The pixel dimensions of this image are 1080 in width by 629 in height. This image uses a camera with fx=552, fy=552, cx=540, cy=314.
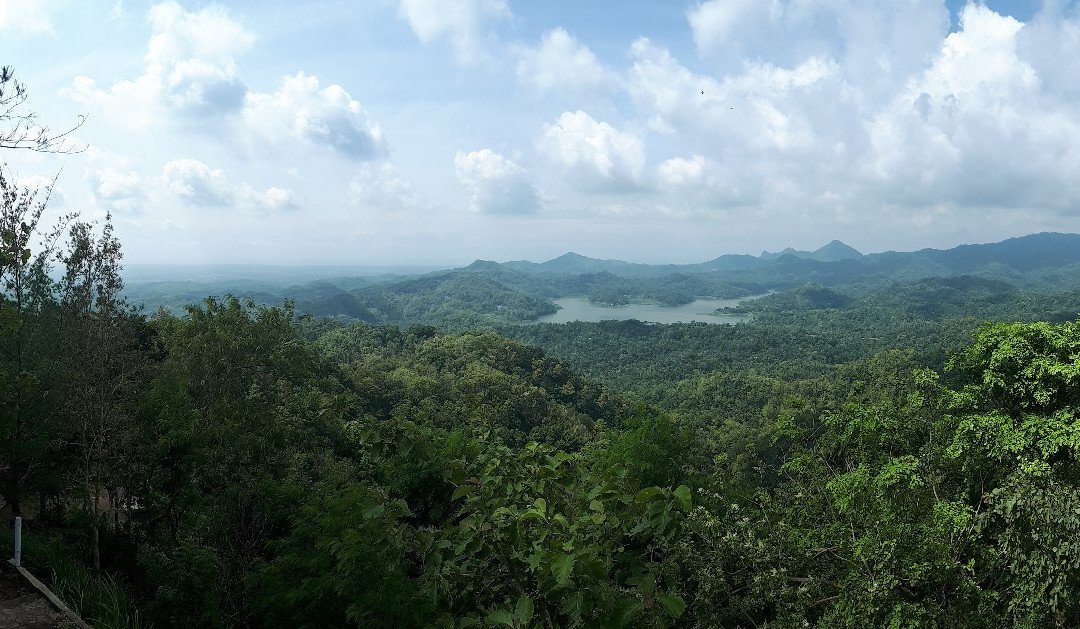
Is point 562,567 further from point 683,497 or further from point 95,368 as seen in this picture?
point 95,368

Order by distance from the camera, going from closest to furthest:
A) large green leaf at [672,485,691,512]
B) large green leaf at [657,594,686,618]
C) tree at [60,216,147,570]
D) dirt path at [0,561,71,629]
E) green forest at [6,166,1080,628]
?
1. large green leaf at [657,594,686,618]
2. large green leaf at [672,485,691,512]
3. green forest at [6,166,1080,628]
4. dirt path at [0,561,71,629]
5. tree at [60,216,147,570]

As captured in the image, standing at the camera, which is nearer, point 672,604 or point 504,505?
point 672,604

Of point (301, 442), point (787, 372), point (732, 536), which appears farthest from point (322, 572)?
point (787, 372)

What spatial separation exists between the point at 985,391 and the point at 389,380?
160 feet

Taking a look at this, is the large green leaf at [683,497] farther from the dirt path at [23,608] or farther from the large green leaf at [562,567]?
the dirt path at [23,608]

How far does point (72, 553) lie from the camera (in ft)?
29.4

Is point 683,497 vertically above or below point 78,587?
above

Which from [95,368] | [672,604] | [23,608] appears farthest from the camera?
Result: [95,368]

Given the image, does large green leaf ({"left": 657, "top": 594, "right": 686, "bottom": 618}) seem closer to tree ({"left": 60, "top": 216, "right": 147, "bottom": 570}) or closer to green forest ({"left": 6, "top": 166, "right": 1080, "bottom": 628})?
green forest ({"left": 6, "top": 166, "right": 1080, "bottom": 628})

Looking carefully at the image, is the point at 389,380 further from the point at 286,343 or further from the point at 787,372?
the point at 787,372

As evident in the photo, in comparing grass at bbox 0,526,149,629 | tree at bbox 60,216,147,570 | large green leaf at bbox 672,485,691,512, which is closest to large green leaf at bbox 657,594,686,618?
large green leaf at bbox 672,485,691,512

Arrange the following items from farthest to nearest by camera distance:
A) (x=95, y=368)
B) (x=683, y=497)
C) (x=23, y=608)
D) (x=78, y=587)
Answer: (x=95, y=368) < (x=78, y=587) < (x=23, y=608) < (x=683, y=497)

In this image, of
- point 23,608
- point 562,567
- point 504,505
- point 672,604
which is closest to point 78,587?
point 23,608

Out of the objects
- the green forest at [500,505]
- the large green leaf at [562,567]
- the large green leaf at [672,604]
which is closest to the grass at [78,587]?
the green forest at [500,505]
